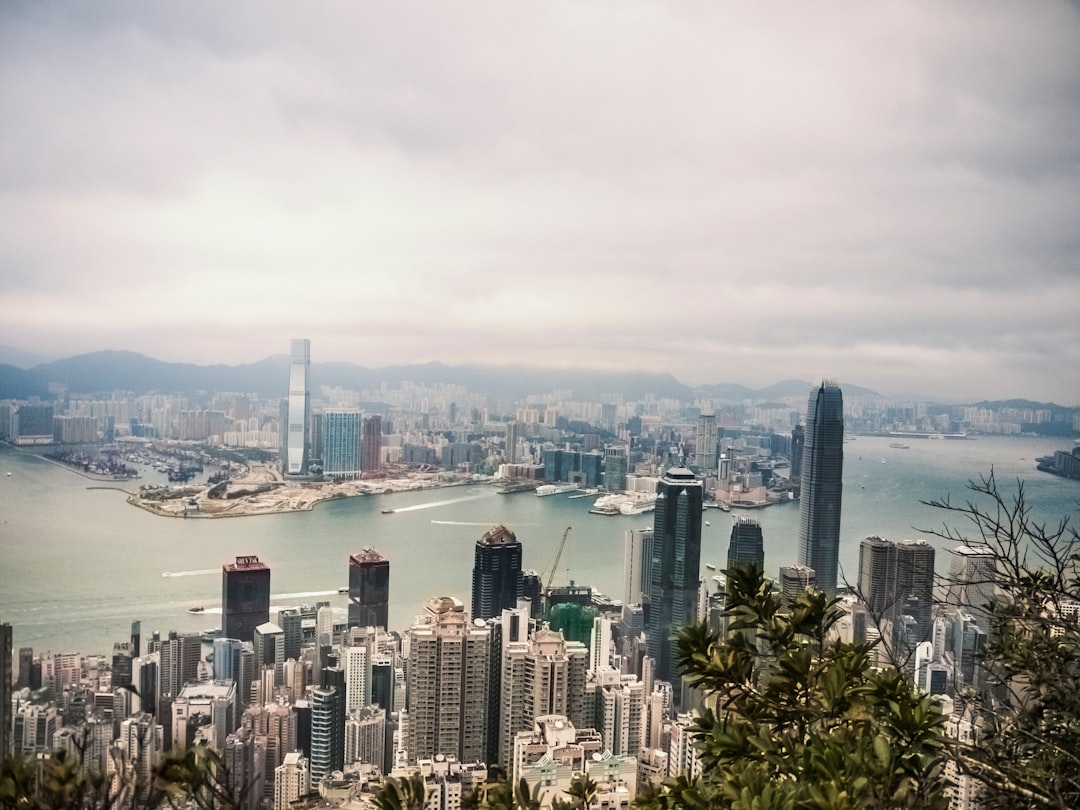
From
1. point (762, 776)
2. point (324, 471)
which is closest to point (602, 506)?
point (324, 471)

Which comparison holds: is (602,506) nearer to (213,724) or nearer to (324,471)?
(324,471)

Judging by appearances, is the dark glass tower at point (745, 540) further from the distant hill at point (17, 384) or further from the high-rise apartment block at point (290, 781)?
the distant hill at point (17, 384)

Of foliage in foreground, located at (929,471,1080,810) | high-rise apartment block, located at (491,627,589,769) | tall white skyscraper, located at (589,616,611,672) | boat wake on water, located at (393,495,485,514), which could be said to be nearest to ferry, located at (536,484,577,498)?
boat wake on water, located at (393,495,485,514)

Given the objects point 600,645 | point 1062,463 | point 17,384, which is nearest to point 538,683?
point 600,645

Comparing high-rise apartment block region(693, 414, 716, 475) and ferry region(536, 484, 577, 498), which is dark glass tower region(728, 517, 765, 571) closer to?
high-rise apartment block region(693, 414, 716, 475)

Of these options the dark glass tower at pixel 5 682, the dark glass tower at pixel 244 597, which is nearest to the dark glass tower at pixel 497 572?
the dark glass tower at pixel 244 597
